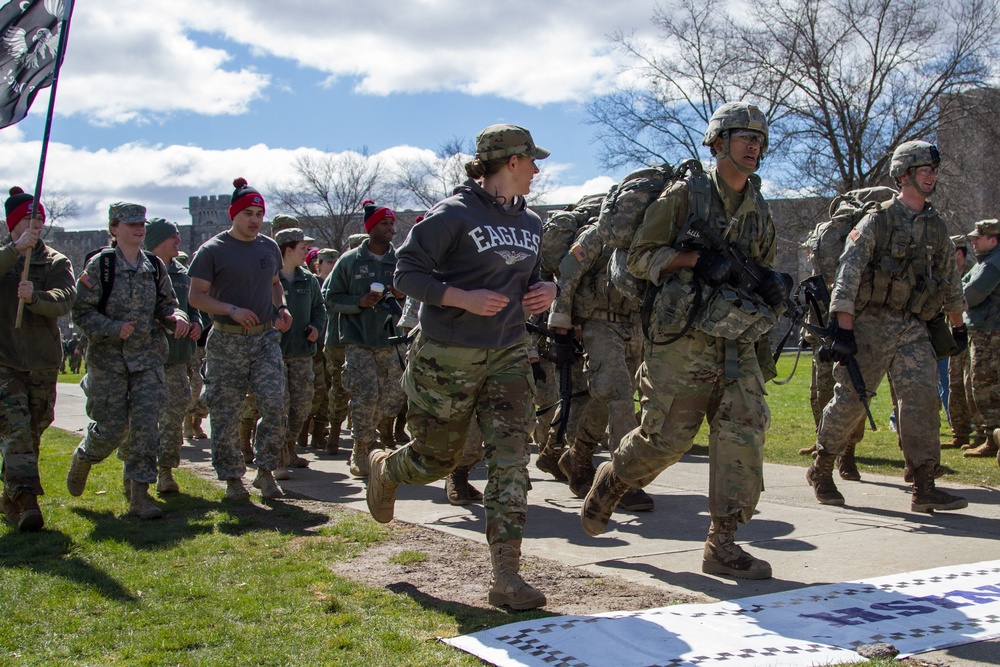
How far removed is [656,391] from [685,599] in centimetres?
108

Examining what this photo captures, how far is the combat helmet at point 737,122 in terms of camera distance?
5.21 m

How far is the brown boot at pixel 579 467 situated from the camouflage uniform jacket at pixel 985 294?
4862mm

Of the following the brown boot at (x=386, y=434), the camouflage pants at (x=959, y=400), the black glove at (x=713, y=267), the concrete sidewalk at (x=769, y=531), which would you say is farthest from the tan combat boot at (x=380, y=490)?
the camouflage pants at (x=959, y=400)

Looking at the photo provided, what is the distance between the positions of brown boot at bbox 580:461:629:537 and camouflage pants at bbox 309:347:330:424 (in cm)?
650

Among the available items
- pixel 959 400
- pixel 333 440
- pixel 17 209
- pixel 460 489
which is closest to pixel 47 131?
pixel 17 209

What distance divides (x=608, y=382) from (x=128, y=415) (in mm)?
3364

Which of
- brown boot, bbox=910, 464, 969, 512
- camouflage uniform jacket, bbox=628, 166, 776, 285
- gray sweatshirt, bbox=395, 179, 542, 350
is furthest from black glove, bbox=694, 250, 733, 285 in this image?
brown boot, bbox=910, 464, 969, 512

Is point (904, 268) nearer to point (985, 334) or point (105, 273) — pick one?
point (985, 334)

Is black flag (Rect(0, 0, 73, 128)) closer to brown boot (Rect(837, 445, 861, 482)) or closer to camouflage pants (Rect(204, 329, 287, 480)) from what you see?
camouflage pants (Rect(204, 329, 287, 480))

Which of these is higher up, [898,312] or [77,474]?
[898,312]

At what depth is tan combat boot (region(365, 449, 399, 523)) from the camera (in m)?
5.38

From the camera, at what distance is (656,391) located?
5195 mm

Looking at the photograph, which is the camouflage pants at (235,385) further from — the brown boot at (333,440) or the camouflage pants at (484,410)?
the brown boot at (333,440)

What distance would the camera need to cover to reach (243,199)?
7465 mm
